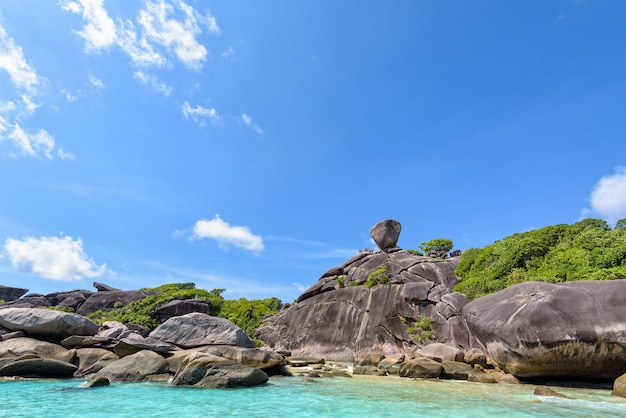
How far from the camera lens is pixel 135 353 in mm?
15617

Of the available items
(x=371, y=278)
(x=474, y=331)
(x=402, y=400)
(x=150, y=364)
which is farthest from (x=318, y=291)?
(x=402, y=400)

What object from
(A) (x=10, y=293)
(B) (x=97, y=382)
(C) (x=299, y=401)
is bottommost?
(C) (x=299, y=401)

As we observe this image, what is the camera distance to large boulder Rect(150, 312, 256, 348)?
17.3 metres

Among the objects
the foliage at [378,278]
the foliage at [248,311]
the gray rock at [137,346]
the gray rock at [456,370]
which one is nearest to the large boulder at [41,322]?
the gray rock at [137,346]

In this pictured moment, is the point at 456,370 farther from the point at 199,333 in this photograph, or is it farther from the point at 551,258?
the point at 199,333

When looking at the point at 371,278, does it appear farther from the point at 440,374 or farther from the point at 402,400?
the point at 402,400

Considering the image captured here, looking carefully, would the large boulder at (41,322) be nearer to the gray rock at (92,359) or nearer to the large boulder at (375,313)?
the gray rock at (92,359)

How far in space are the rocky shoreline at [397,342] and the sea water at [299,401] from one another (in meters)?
1.00

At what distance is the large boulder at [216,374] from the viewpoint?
1268cm

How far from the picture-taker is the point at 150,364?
47.5 ft

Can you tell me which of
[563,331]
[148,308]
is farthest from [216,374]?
[148,308]

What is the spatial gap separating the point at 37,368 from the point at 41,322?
162 inches

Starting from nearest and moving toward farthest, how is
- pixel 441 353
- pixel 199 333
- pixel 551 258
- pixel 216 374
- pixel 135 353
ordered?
pixel 216 374, pixel 135 353, pixel 199 333, pixel 441 353, pixel 551 258

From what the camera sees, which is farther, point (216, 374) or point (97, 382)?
point (216, 374)
